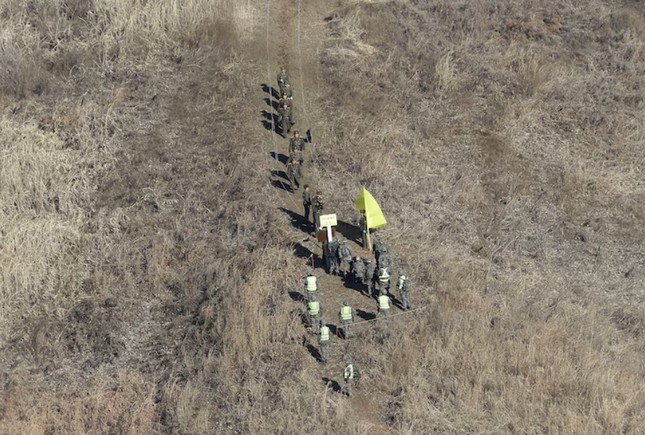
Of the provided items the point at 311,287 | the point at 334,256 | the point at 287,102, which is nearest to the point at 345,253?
the point at 334,256

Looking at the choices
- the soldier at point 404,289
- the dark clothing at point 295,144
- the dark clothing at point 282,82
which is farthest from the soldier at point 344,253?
the dark clothing at point 282,82

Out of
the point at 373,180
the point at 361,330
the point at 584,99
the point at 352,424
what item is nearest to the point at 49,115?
the point at 373,180

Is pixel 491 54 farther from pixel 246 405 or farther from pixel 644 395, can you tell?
pixel 246 405

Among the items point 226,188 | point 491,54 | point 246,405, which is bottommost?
point 246,405

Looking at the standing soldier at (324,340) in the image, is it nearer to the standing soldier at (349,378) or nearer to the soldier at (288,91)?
the standing soldier at (349,378)

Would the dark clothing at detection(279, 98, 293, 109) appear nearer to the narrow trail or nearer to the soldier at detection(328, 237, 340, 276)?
the narrow trail

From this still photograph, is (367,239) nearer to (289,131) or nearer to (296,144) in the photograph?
(296,144)
